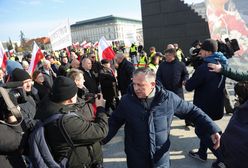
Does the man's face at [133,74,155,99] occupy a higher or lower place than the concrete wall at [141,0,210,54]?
lower

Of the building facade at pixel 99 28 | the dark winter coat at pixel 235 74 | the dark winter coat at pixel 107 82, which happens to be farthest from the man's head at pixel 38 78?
the building facade at pixel 99 28

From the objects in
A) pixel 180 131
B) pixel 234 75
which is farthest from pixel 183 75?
pixel 234 75

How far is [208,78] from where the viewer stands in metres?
3.89

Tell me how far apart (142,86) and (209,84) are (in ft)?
5.60

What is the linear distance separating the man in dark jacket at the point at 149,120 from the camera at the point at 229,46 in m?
2.05

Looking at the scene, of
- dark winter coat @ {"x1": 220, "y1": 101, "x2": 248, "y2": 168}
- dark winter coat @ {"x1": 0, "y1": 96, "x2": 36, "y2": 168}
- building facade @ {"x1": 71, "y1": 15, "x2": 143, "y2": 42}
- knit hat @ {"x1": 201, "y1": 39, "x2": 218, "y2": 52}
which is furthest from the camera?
building facade @ {"x1": 71, "y1": 15, "x2": 143, "y2": 42}

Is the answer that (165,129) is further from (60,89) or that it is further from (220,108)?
(220,108)

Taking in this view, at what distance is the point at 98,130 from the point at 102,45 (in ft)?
20.4

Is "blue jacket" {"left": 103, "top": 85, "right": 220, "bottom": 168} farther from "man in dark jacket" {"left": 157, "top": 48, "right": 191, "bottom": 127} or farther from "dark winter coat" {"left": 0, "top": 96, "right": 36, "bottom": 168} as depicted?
"man in dark jacket" {"left": 157, "top": 48, "right": 191, "bottom": 127}

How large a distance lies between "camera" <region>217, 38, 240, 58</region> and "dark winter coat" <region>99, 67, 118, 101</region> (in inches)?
112

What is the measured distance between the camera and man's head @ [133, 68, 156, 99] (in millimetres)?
2605

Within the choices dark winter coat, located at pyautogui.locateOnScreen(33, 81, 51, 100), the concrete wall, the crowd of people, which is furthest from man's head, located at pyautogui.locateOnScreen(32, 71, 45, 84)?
the concrete wall

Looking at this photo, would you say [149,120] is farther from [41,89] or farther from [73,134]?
[41,89]

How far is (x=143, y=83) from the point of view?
2598 mm
